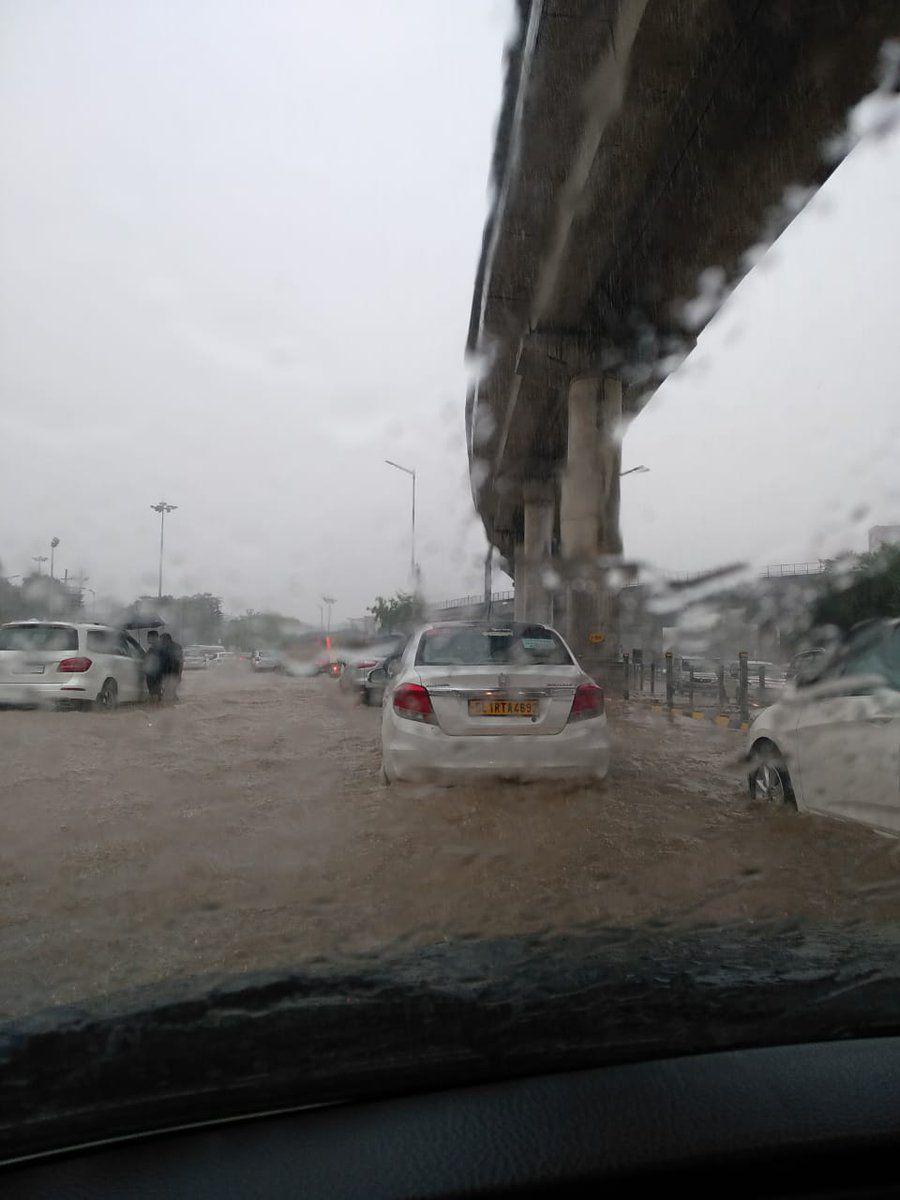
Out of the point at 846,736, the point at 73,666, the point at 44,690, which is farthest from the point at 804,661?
the point at 44,690

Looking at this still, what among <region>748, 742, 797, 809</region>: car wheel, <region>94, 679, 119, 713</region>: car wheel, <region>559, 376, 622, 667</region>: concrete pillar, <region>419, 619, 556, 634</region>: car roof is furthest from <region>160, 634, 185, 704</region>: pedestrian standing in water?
<region>748, 742, 797, 809</region>: car wheel

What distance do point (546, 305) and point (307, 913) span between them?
556 inches

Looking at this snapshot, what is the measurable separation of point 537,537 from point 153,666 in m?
17.9

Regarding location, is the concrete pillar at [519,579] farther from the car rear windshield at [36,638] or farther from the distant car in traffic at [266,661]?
the car rear windshield at [36,638]

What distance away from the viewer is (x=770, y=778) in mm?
5930

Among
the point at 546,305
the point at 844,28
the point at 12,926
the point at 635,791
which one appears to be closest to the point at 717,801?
the point at 635,791

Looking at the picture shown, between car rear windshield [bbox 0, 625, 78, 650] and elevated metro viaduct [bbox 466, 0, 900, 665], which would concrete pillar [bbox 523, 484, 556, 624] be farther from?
car rear windshield [bbox 0, 625, 78, 650]

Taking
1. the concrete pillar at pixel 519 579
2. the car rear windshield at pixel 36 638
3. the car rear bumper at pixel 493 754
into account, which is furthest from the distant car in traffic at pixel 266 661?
the concrete pillar at pixel 519 579

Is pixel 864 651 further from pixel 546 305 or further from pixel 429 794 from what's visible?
pixel 546 305

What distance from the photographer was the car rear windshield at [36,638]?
11.6m

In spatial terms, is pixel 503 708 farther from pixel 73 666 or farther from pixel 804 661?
pixel 73 666

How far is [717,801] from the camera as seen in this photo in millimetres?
6566

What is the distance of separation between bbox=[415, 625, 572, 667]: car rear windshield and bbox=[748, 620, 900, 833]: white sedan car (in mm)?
1667

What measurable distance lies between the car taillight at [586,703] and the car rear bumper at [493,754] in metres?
0.05
